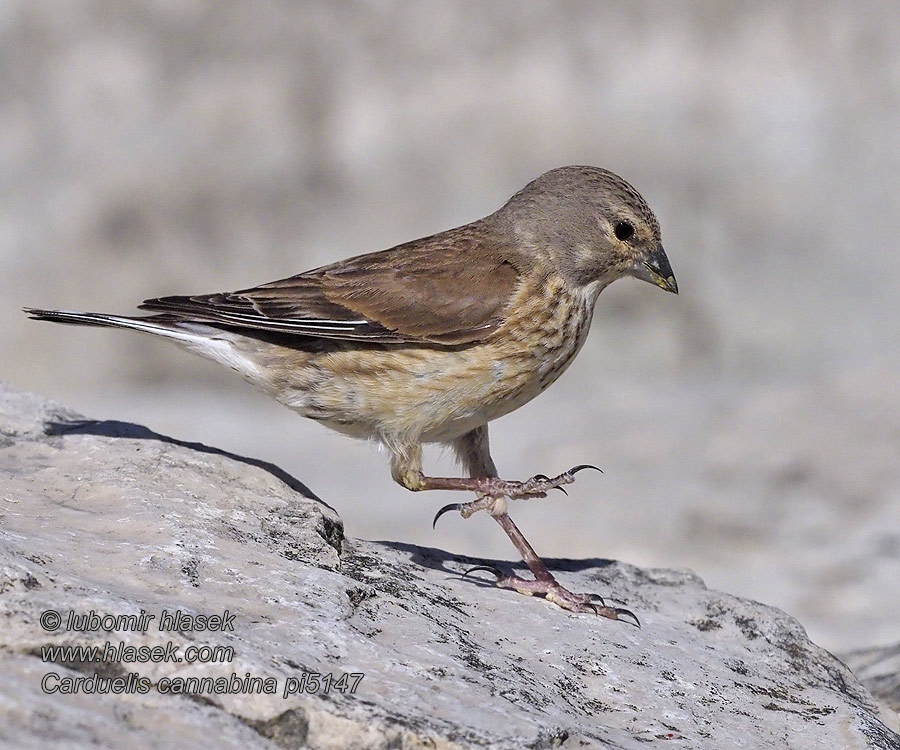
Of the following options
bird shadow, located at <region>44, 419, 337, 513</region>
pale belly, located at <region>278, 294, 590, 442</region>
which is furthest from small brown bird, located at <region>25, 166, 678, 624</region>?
bird shadow, located at <region>44, 419, 337, 513</region>

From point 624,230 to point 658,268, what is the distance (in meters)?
0.22

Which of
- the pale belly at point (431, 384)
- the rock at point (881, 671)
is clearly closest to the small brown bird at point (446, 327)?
the pale belly at point (431, 384)

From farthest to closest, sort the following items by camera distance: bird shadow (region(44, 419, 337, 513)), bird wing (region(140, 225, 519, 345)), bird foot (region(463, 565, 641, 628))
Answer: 1. bird wing (region(140, 225, 519, 345))
2. bird shadow (region(44, 419, 337, 513))
3. bird foot (region(463, 565, 641, 628))

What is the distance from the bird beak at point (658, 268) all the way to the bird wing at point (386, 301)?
1.90 ft

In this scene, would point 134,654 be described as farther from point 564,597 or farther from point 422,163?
point 422,163

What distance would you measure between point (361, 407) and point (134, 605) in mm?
1939

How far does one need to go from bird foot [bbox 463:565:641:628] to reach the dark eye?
1482mm

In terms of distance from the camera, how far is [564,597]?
4410mm

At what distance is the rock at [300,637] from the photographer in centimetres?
265

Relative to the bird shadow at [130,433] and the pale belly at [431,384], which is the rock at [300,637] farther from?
the pale belly at [431,384]

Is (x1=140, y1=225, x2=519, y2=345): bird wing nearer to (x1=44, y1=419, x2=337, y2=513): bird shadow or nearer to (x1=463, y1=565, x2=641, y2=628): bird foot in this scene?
(x1=44, y1=419, x2=337, y2=513): bird shadow

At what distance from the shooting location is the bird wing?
4816mm

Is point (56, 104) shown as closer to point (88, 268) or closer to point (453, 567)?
point (88, 268)

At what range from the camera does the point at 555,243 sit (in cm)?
512
